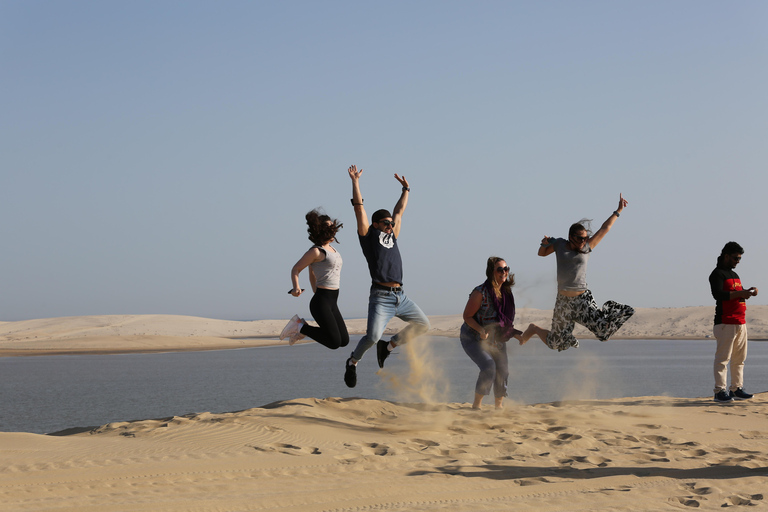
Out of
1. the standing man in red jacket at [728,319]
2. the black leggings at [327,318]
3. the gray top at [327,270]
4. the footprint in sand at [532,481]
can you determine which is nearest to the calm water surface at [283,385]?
the black leggings at [327,318]

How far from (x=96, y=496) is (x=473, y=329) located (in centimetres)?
489

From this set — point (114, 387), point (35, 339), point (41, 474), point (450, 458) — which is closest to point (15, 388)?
point (114, 387)

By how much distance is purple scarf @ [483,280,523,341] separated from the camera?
8.55 m

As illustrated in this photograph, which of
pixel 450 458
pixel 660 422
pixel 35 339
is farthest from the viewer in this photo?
pixel 35 339

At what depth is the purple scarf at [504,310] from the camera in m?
8.55

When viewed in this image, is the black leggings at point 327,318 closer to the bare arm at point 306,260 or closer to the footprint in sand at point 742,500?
the bare arm at point 306,260

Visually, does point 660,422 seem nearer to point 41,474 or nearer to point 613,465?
point 613,465

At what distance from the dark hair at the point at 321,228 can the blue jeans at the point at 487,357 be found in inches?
85.3

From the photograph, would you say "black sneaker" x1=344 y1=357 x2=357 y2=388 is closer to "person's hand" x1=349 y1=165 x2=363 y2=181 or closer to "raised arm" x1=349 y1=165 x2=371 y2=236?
"raised arm" x1=349 y1=165 x2=371 y2=236

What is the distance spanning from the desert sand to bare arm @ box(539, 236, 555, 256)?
3.83ft

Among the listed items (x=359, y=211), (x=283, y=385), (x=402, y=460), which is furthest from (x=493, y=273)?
(x=283, y=385)

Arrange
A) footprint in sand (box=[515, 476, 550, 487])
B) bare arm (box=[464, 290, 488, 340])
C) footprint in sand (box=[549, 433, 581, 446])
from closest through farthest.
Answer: footprint in sand (box=[515, 476, 550, 487]), footprint in sand (box=[549, 433, 581, 446]), bare arm (box=[464, 290, 488, 340])

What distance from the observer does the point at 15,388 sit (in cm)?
1845

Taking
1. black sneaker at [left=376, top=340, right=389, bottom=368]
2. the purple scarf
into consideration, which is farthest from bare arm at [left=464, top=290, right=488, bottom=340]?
black sneaker at [left=376, top=340, right=389, bottom=368]
